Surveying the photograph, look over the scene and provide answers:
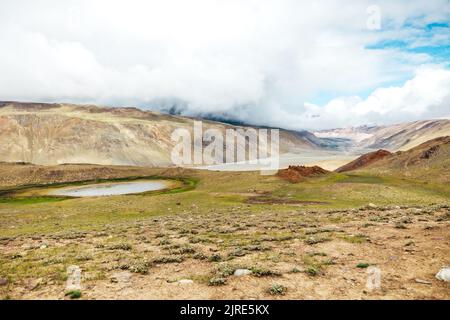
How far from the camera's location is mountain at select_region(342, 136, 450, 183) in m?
85.0

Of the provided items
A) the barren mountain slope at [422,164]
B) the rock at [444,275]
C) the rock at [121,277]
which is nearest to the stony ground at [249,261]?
the rock at [121,277]

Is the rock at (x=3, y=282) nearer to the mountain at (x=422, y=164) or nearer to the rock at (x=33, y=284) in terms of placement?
the rock at (x=33, y=284)

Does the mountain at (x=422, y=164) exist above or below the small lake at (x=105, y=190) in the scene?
above

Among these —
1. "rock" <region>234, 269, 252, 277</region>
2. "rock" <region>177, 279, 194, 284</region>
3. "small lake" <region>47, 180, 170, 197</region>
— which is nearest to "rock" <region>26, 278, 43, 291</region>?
"rock" <region>177, 279, 194, 284</region>

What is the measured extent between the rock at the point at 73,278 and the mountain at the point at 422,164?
80.1 meters

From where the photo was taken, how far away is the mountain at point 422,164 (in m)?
85.0

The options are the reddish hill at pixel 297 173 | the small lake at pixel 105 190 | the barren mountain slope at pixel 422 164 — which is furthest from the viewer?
the small lake at pixel 105 190

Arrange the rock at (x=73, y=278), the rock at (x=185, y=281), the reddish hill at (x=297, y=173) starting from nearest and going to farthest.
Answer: the rock at (x=73, y=278) → the rock at (x=185, y=281) → the reddish hill at (x=297, y=173)

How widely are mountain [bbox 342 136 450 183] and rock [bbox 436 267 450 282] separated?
2927 inches

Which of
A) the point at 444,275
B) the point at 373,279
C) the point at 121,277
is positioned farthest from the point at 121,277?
the point at 444,275

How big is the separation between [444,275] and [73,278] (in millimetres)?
14289

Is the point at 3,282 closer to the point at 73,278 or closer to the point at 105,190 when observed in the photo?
the point at 73,278

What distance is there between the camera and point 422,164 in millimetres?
100375
